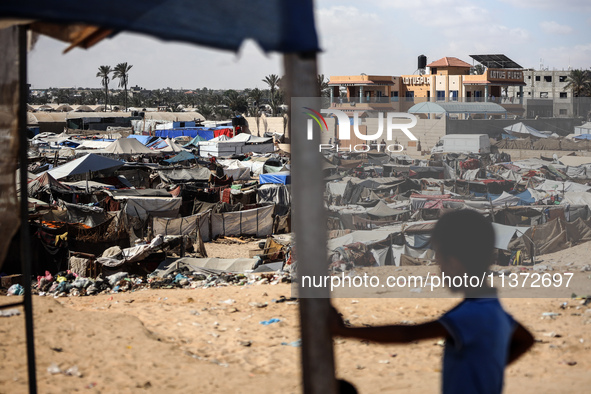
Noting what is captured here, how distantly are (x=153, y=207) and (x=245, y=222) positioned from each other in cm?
328

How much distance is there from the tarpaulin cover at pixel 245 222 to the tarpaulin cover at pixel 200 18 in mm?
18296

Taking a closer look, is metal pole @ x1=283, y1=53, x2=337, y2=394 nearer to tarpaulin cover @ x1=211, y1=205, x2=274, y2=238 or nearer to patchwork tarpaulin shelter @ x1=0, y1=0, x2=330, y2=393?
patchwork tarpaulin shelter @ x1=0, y1=0, x2=330, y2=393

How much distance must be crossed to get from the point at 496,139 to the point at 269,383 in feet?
127

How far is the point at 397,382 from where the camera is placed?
6.38 meters

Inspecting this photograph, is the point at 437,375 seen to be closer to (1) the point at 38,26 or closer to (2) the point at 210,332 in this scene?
(2) the point at 210,332

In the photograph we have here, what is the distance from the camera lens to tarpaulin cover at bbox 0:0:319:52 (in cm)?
172

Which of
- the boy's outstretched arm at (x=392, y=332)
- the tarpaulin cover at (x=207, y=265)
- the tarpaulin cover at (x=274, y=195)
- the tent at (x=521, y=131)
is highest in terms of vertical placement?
→ the tent at (x=521, y=131)

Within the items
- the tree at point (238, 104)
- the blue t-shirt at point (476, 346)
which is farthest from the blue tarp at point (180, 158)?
the tree at point (238, 104)

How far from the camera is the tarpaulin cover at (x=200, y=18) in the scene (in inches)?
67.7

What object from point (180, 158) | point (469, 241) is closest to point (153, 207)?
point (180, 158)

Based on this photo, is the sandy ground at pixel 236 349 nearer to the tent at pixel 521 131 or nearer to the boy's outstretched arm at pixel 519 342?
the boy's outstretched arm at pixel 519 342

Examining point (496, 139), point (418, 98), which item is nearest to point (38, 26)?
point (496, 139)

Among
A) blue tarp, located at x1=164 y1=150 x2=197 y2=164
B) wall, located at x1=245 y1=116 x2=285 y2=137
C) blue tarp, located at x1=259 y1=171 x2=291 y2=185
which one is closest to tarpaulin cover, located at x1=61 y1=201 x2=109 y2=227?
blue tarp, located at x1=259 y1=171 x2=291 y2=185

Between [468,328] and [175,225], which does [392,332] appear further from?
[175,225]
